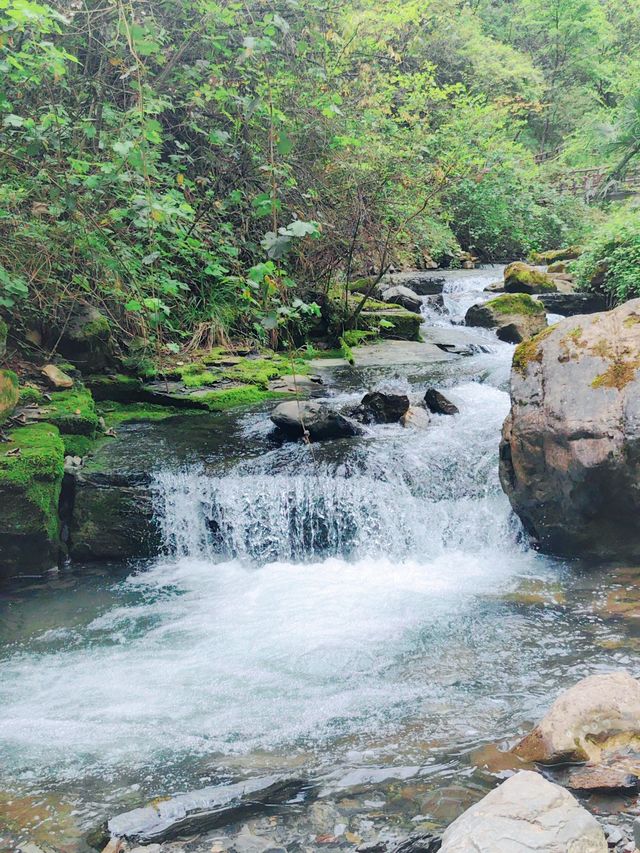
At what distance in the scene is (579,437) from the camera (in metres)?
5.37

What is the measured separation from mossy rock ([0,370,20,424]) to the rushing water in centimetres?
140

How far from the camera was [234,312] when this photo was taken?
10.3 m

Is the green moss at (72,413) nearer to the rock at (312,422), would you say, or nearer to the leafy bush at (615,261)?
the rock at (312,422)

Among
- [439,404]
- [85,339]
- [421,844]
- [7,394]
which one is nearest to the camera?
[421,844]

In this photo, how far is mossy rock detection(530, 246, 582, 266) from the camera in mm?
18984

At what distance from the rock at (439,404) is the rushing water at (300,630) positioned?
0.65ft

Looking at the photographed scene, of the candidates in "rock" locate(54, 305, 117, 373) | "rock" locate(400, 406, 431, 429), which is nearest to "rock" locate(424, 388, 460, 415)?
"rock" locate(400, 406, 431, 429)

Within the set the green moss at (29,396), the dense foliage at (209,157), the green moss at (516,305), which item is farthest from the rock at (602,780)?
the green moss at (516,305)

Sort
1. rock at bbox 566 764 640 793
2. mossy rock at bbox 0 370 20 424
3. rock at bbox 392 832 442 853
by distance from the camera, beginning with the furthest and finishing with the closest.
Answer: mossy rock at bbox 0 370 20 424
rock at bbox 566 764 640 793
rock at bbox 392 832 442 853

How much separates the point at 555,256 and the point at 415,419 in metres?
13.8

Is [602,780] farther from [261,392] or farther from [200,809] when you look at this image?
[261,392]

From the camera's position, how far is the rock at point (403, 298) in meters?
14.8

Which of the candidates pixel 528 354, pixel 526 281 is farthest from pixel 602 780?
pixel 526 281

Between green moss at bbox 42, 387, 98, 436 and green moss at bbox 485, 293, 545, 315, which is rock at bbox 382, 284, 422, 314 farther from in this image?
green moss at bbox 42, 387, 98, 436
